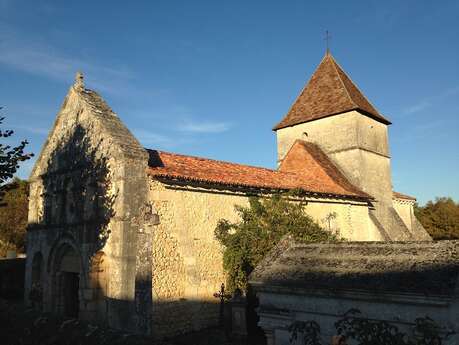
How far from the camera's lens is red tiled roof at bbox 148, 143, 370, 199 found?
Result: 13163mm

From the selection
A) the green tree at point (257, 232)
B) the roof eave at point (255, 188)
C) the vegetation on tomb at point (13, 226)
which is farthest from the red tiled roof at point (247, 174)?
the vegetation on tomb at point (13, 226)

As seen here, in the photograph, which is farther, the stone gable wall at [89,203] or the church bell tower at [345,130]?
the church bell tower at [345,130]

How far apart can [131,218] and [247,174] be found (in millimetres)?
5785

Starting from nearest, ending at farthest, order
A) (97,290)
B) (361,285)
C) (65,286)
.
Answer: (361,285) < (97,290) < (65,286)

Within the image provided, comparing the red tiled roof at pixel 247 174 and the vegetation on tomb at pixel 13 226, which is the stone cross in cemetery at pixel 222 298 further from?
the vegetation on tomb at pixel 13 226

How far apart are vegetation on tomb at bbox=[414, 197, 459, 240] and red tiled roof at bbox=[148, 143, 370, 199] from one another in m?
17.2

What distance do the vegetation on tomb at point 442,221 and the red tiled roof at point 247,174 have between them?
17.2 m

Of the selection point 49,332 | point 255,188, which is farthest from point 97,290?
point 49,332

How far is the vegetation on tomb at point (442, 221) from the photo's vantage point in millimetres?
32750

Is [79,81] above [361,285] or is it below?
above

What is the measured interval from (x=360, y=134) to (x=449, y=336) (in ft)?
61.7

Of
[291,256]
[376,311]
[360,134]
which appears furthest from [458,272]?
[360,134]

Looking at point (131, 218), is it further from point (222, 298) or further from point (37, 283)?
point (37, 283)

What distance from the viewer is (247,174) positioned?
632 inches
